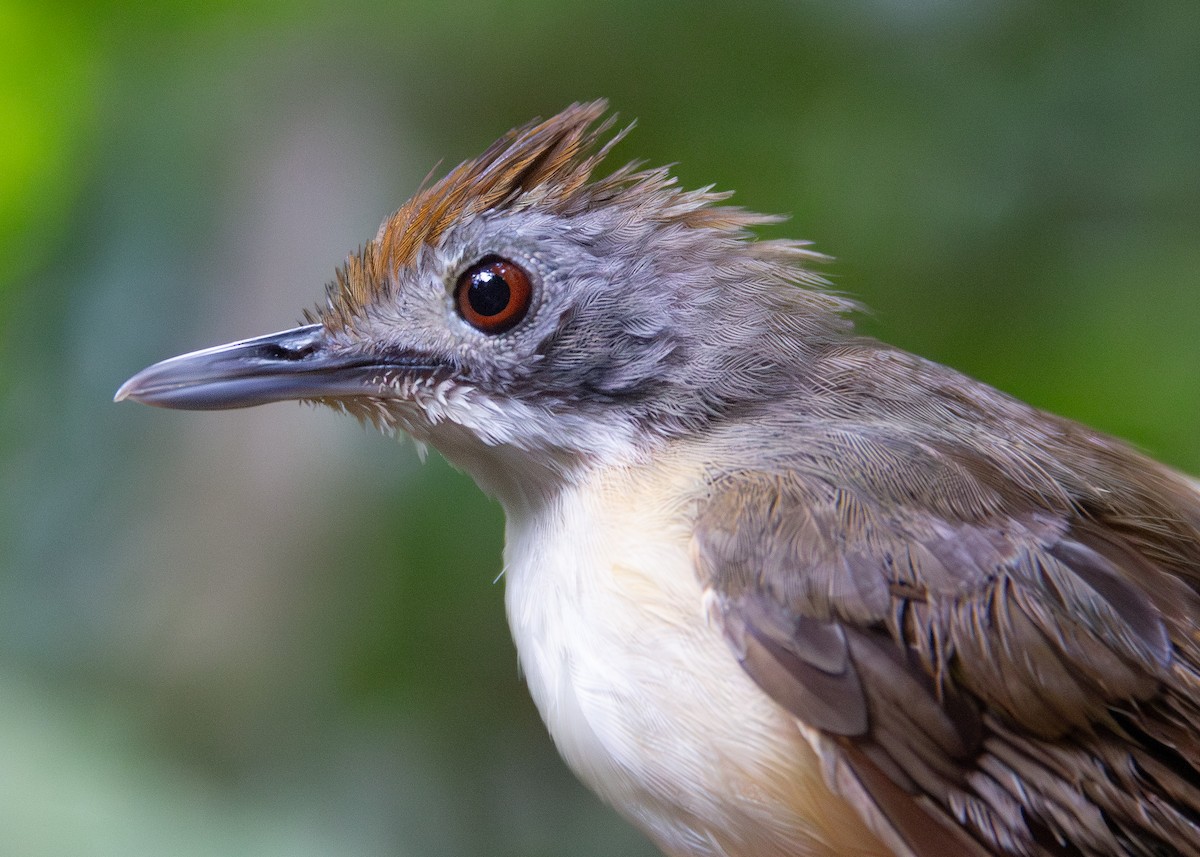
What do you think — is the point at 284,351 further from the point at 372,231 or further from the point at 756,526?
the point at 372,231

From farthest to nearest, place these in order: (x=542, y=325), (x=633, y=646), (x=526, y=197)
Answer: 1. (x=526, y=197)
2. (x=542, y=325)
3. (x=633, y=646)

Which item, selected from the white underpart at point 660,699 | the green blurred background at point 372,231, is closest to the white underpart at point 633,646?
the white underpart at point 660,699

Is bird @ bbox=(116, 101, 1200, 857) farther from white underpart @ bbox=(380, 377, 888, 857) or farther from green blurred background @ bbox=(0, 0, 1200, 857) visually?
green blurred background @ bbox=(0, 0, 1200, 857)

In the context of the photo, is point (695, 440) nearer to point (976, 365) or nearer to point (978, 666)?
point (978, 666)

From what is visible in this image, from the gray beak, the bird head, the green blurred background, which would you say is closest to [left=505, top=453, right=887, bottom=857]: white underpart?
the bird head

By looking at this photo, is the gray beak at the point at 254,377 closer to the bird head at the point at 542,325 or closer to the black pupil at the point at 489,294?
the bird head at the point at 542,325

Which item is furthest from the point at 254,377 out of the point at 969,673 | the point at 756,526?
the point at 969,673

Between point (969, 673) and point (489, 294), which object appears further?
point (489, 294)
